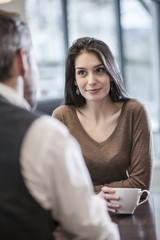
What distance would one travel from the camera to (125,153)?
1.72 metres

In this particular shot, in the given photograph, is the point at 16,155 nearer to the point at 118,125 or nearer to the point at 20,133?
the point at 20,133

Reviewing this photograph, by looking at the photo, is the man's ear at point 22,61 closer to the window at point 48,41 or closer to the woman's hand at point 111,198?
the woman's hand at point 111,198

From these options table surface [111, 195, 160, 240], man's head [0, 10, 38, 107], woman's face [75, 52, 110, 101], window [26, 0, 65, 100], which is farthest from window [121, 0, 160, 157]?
man's head [0, 10, 38, 107]

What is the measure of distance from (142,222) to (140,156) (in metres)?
0.49

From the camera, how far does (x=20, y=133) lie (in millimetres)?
784

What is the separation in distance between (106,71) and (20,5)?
2.81 m

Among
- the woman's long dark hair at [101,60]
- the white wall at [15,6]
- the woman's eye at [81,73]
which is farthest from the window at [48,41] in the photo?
the woman's eye at [81,73]

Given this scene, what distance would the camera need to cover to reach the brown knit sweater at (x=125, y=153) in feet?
5.49

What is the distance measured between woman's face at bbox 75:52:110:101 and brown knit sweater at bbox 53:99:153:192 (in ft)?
0.47

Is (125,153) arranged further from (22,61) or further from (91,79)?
(22,61)

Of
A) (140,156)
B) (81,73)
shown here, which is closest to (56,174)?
(140,156)

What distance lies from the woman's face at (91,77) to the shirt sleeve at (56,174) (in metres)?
0.96

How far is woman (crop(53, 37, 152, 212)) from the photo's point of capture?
1.69 metres

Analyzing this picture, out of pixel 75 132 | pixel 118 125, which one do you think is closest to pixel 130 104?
pixel 118 125
